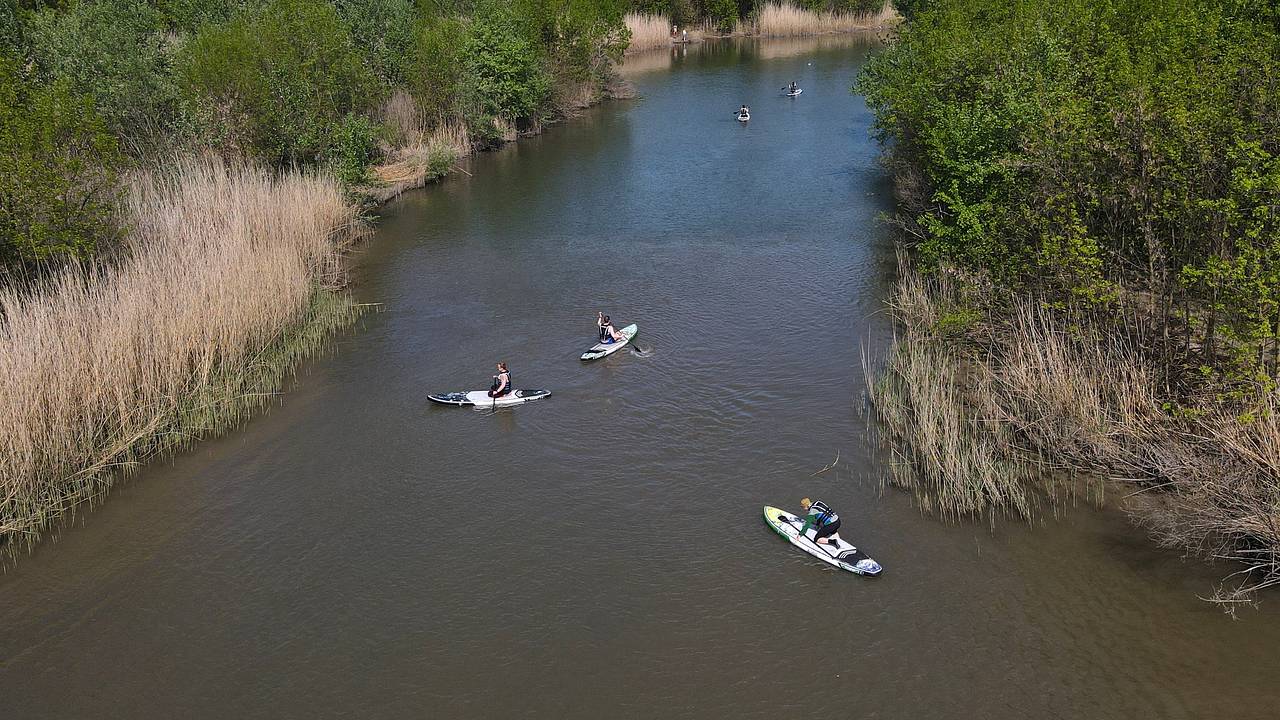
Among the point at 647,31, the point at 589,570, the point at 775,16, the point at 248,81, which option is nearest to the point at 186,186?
the point at 248,81

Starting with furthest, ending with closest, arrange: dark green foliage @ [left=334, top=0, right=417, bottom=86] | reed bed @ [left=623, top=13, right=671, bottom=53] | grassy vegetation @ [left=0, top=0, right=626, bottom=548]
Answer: reed bed @ [left=623, top=13, right=671, bottom=53], dark green foliage @ [left=334, top=0, right=417, bottom=86], grassy vegetation @ [left=0, top=0, right=626, bottom=548]

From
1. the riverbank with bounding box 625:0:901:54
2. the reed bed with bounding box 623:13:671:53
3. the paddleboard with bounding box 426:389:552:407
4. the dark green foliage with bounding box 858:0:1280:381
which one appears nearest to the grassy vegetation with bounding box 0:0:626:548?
the paddleboard with bounding box 426:389:552:407

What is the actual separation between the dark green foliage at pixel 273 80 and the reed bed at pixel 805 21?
4951 centimetres

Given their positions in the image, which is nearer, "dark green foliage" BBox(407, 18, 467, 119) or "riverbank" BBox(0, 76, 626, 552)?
"riverbank" BBox(0, 76, 626, 552)

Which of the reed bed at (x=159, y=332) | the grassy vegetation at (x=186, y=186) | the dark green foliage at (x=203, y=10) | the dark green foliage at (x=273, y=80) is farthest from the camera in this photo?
the dark green foliage at (x=203, y=10)

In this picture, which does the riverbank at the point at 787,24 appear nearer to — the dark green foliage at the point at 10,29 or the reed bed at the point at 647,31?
the reed bed at the point at 647,31

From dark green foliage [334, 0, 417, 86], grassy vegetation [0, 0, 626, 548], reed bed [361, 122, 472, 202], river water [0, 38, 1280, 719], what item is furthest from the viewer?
dark green foliage [334, 0, 417, 86]

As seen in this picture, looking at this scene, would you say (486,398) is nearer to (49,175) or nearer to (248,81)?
(49,175)

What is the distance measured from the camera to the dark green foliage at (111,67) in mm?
30891

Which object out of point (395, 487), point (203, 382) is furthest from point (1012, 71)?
point (203, 382)

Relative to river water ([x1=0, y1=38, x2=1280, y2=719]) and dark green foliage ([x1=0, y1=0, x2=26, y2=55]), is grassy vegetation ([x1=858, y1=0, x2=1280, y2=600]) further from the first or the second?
dark green foliage ([x1=0, y1=0, x2=26, y2=55])

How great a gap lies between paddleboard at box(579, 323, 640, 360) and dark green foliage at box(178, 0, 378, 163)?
633 inches

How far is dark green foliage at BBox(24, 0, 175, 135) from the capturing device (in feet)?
101

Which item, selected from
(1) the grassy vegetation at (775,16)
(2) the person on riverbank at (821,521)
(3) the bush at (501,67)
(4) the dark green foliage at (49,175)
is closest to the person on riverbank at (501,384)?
(2) the person on riverbank at (821,521)
